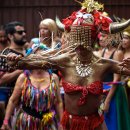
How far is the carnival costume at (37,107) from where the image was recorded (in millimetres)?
6234

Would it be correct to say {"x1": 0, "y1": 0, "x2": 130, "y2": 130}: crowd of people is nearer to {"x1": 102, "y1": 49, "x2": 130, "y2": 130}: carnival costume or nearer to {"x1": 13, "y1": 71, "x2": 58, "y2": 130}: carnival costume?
{"x1": 13, "y1": 71, "x2": 58, "y2": 130}: carnival costume

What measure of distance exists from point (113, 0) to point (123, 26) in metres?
7.47

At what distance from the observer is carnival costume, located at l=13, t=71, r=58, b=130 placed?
6234mm

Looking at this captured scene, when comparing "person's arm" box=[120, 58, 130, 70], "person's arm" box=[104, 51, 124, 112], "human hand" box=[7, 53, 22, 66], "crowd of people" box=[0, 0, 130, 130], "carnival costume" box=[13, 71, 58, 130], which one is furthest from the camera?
"person's arm" box=[104, 51, 124, 112]

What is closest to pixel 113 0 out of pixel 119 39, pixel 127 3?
pixel 127 3

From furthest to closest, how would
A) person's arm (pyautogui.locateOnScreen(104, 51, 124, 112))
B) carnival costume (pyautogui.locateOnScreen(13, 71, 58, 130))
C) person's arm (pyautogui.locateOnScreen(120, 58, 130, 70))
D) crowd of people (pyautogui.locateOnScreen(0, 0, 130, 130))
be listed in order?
person's arm (pyautogui.locateOnScreen(104, 51, 124, 112)) < carnival costume (pyautogui.locateOnScreen(13, 71, 58, 130)) < crowd of people (pyautogui.locateOnScreen(0, 0, 130, 130)) < person's arm (pyautogui.locateOnScreen(120, 58, 130, 70))

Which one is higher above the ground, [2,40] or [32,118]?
[2,40]

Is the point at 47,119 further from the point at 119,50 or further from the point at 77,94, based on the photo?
the point at 119,50

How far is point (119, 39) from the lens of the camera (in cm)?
630

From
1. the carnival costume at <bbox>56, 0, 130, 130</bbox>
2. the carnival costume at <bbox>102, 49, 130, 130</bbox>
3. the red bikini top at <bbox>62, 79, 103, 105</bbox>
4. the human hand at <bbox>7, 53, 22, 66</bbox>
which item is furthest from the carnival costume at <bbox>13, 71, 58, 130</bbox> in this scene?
the carnival costume at <bbox>102, 49, 130, 130</bbox>

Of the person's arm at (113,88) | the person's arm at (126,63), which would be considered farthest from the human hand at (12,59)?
the person's arm at (113,88)

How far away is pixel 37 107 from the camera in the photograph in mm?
6250

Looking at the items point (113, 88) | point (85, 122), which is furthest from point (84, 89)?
point (113, 88)

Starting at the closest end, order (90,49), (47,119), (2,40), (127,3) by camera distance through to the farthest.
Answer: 1. (90,49)
2. (47,119)
3. (2,40)
4. (127,3)
